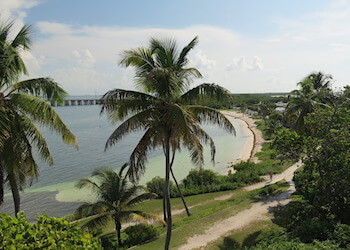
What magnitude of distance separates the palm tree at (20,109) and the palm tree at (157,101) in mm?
1777

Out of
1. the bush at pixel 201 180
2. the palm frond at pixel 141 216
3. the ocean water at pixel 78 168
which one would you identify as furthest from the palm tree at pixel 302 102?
the palm frond at pixel 141 216

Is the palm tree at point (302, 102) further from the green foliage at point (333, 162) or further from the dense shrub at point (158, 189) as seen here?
the dense shrub at point (158, 189)

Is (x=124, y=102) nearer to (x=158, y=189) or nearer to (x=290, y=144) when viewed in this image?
(x=290, y=144)

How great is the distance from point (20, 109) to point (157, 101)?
13.4 ft

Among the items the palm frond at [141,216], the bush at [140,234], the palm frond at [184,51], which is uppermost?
the palm frond at [184,51]

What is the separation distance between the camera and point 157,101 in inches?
368

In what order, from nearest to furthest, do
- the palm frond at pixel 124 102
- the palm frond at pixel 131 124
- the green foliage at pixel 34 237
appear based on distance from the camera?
the green foliage at pixel 34 237, the palm frond at pixel 124 102, the palm frond at pixel 131 124

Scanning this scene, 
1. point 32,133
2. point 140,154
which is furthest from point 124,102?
point 32,133

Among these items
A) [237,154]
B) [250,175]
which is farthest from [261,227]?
[237,154]

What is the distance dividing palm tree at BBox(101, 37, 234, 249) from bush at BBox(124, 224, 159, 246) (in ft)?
22.2

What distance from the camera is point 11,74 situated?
7.19 metres

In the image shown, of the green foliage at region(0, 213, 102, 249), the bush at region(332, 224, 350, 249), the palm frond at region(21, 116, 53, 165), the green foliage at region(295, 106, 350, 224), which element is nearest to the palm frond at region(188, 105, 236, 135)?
the green foliage at region(295, 106, 350, 224)

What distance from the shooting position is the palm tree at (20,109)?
693 centimetres

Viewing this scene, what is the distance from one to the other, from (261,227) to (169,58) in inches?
391
